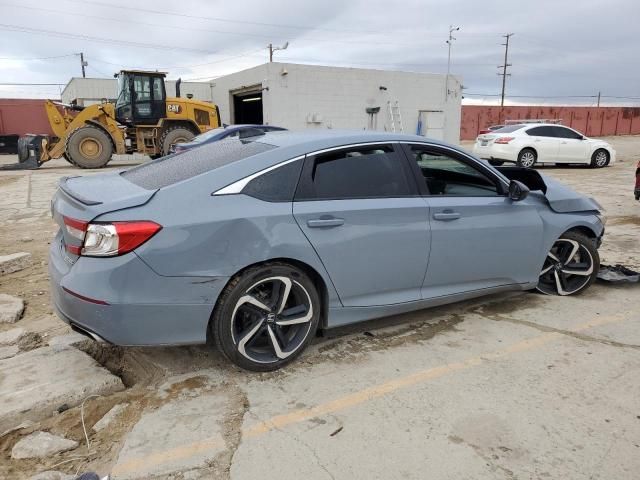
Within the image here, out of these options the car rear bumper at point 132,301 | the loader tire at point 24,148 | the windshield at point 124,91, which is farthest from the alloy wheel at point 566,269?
the loader tire at point 24,148

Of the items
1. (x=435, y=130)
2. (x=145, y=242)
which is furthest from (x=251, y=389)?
(x=435, y=130)

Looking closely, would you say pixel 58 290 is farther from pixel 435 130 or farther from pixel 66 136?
→ pixel 435 130

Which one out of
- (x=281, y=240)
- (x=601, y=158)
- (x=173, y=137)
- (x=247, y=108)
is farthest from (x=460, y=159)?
(x=247, y=108)

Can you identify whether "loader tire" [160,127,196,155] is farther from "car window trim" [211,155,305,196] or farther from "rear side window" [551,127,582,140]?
"car window trim" [211,155,305,196]

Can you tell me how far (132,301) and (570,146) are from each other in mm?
17567

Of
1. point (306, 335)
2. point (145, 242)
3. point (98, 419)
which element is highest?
point (145, 242)

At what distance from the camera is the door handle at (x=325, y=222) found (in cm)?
319

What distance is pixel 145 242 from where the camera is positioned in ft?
9.05

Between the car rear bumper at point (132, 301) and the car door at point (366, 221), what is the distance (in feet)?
2.46

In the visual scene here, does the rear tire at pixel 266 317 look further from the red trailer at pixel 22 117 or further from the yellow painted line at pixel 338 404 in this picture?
the red trailer at pixel 22 117

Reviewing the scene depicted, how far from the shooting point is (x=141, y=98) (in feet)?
57.9

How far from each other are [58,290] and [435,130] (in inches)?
1000

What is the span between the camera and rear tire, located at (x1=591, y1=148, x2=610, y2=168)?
17.8 m

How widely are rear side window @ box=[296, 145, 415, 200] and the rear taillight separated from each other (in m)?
0.96
